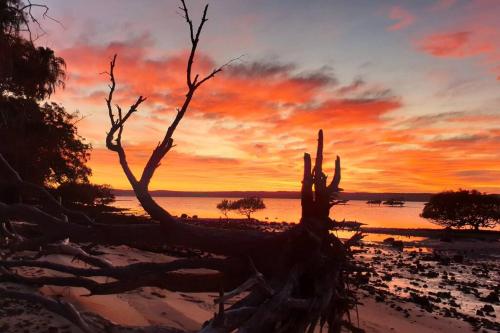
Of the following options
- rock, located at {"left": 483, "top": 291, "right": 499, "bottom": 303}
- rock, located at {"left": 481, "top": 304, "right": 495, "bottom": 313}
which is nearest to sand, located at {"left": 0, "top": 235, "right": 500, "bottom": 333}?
rock, located at {"left": 481, "top": 304, "right": 495, "bottom": 313}

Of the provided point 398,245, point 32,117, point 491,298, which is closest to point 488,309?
point 491,298

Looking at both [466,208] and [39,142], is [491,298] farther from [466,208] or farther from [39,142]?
[466,208]

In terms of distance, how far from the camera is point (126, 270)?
543 cm

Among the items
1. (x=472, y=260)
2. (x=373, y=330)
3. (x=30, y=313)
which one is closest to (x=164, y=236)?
(x=30, y=313)

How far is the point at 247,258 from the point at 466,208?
2579 inches

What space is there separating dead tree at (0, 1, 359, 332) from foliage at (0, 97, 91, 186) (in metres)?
11.4

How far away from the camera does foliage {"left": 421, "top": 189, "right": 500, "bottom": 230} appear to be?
61.1 metres

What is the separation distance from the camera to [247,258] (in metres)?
5.22

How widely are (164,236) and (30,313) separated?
9.79 feet

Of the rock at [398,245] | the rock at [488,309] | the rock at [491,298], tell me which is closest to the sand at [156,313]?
the rock at [488,309]

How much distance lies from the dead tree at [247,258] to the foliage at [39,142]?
1144cm

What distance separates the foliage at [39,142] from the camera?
60.3 feet

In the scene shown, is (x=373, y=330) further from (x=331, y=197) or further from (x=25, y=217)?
(x=25, y=217)

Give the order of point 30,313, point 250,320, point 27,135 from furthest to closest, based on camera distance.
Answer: point 27,135 < point 30,313 < point 250,320
